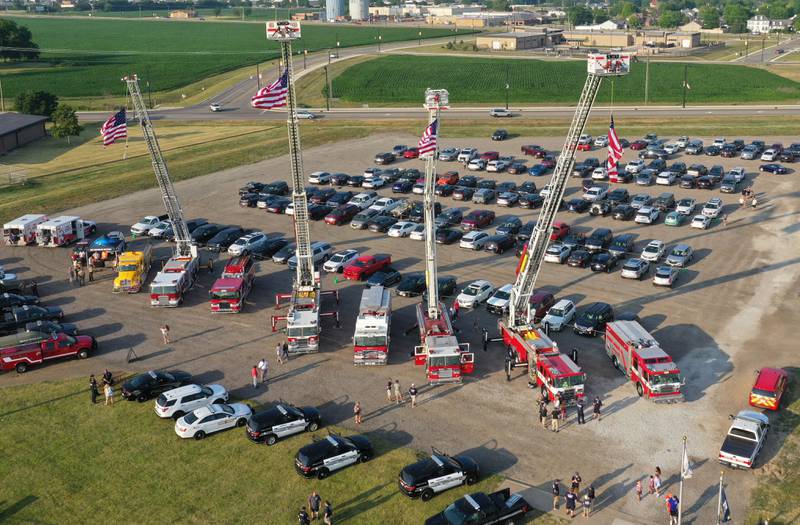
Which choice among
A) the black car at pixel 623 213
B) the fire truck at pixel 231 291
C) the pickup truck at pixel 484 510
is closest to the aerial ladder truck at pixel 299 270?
the fire truck at pixel 231 291

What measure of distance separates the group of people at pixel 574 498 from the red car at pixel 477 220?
1507 inches

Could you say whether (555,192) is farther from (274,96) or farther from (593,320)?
(274,96)

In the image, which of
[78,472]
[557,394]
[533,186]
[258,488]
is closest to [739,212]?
[533,186]

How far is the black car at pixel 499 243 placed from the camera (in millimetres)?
62281

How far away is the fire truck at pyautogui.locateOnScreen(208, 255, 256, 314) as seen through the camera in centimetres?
5003

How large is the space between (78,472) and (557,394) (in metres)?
22.7

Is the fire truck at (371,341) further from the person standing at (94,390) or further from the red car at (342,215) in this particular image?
the red car at (342,215)

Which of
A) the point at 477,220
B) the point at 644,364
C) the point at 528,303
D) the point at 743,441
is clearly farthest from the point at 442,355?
the point at 477,220

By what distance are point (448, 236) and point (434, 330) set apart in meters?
22.7

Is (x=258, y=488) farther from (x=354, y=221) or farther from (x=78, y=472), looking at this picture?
(x=354, y=221)

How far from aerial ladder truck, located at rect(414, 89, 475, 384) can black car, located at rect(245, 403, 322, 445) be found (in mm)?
7481

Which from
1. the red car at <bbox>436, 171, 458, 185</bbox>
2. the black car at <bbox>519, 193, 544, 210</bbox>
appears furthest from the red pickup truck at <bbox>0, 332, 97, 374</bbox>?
the red car at <bbox>436, 171, 458, 185</bbox>

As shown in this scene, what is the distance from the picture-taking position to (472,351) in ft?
148

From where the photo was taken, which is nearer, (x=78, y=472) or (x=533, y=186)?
(x=78, y=472)
